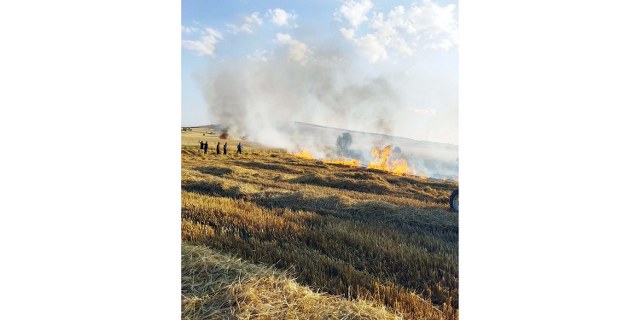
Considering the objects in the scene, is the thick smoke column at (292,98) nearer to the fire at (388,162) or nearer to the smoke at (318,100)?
the smoke at (318,100)

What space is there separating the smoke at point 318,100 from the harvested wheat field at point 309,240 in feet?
0.46

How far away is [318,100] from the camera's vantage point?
341 centimetres

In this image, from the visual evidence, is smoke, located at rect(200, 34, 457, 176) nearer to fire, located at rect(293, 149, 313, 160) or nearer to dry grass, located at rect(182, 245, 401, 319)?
fire, located at rect(293, 149, 313, 160)

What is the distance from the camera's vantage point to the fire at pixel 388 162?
3365mm

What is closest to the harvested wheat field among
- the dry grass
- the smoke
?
the dry grass

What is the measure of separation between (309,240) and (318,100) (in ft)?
2.98

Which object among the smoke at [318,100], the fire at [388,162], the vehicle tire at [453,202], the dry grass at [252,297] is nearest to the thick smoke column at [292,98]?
the smoke at [318,100]

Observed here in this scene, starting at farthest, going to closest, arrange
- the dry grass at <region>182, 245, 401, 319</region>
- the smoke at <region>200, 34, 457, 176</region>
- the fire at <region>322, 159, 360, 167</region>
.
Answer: the fire at <region>322, 159, 360, 167</region>, the smoke at <region>200, 34, 457, 176</region>, the dry grass at <region>182, 245, 401, 319</region>

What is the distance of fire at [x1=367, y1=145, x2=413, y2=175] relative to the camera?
11.0ft

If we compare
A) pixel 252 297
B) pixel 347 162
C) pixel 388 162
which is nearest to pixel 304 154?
pixel 347 162

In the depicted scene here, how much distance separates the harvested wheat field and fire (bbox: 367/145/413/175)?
6cm

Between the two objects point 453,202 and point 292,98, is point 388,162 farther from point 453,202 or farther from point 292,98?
point 292,98
